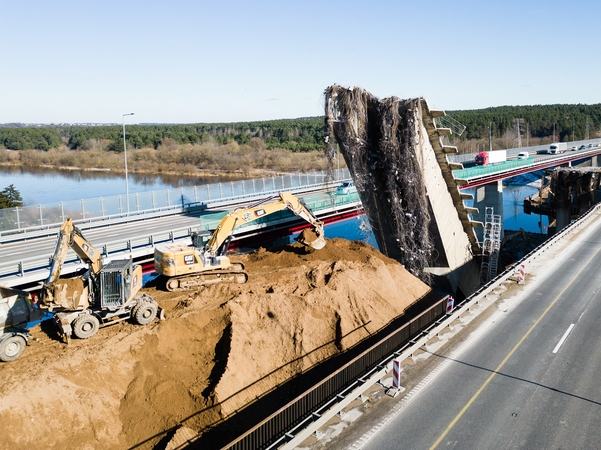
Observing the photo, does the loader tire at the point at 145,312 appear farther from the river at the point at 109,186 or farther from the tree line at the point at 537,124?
the tree line at the point at 537,124

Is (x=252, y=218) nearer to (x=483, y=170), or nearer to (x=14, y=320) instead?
(x=14, y=320)

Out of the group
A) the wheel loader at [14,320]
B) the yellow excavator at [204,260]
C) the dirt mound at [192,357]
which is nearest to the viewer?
the dirt mound at [192,357]

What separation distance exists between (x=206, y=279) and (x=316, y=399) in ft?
28.9

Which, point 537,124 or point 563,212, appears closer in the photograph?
point 563,212

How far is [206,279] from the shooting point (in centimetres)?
2012

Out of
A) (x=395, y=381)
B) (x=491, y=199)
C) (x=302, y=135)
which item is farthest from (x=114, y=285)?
(x=302, y=135)

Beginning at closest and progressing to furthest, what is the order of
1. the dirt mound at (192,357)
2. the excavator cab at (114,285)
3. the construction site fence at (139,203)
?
1. the dirt mound at (192,357)
2. the excavator cab at (114,285)
3. the construction site fence at (139,203)

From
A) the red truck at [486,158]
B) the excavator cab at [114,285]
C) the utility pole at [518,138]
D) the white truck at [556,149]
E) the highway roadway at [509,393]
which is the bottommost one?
the highway roadway at [509,393]

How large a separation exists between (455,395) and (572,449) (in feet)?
9.31

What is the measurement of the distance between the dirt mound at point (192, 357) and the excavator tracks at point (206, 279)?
0.44 meters

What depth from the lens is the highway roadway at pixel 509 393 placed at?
1108 centimetres

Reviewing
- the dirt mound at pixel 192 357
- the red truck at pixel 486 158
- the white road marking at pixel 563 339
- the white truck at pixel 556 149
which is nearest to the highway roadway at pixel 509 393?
the white road marking at pixel 563 339

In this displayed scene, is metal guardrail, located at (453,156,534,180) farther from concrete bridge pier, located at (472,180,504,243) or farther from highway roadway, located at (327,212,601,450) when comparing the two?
highway roadway, located at (327,212,601,450)

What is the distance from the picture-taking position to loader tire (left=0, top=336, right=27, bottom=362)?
1402 centimetres
